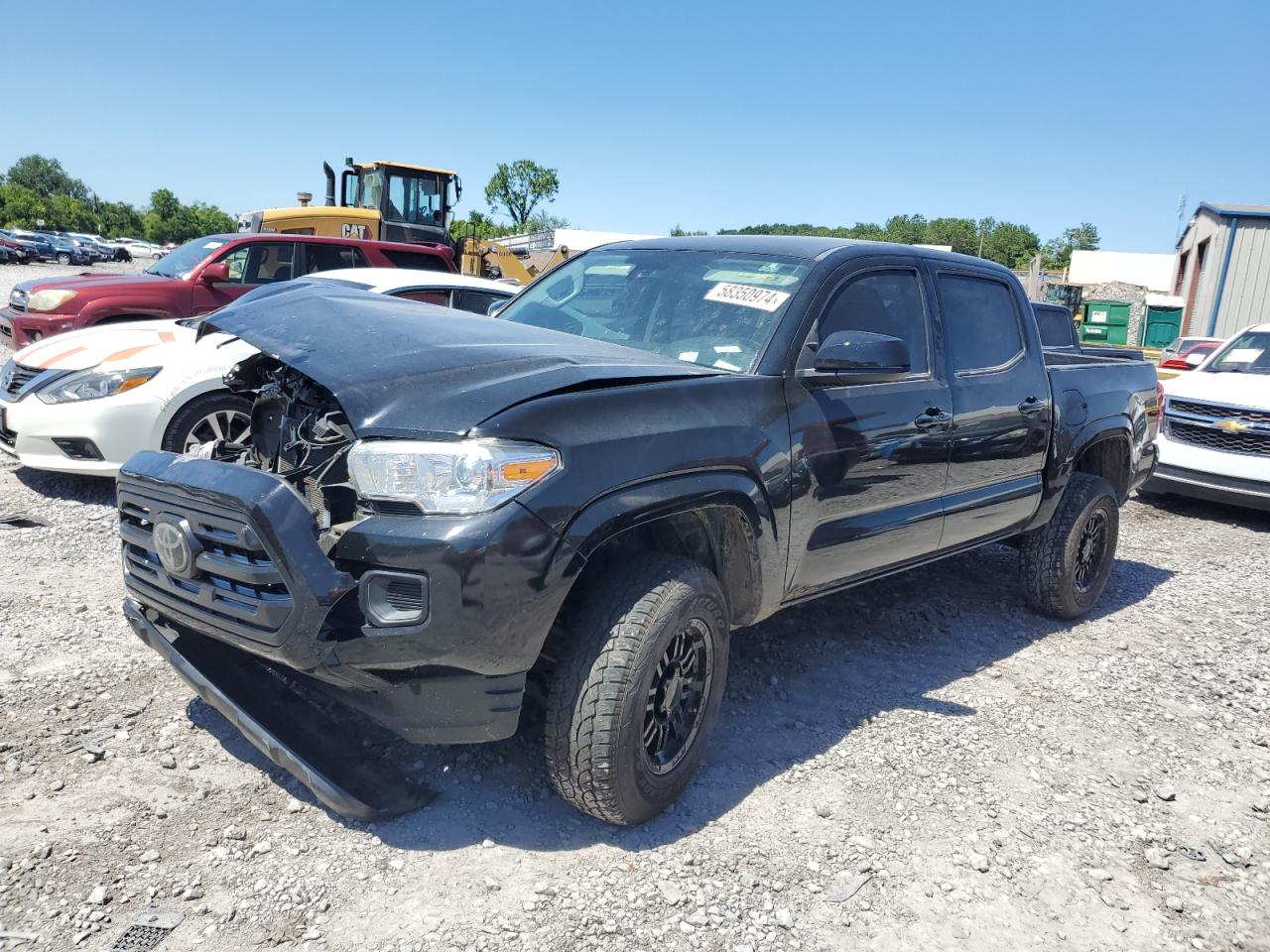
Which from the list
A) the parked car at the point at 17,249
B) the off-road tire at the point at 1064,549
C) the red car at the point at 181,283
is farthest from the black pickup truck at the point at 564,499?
the parked car at the point at 17,249

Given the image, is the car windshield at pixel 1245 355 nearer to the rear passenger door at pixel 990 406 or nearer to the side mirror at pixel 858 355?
the rear passenger door at pixel 990 406

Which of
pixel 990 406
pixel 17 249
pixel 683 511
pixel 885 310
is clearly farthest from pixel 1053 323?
pixel 17 249

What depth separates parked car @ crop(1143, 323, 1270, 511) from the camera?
25.8ft

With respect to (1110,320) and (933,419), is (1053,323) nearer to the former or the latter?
(933,419)

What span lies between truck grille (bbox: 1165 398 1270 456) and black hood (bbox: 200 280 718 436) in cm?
673

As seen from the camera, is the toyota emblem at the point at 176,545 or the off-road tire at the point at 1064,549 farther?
the off-road tire at the point at 1064,549

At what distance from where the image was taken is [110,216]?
3410 inches

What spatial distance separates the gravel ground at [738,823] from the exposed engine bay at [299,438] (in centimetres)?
96

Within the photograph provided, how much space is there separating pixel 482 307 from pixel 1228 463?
6.37 metres

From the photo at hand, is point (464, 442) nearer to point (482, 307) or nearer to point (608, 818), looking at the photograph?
point (608, 818)

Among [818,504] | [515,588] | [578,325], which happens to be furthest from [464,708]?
[578,325]

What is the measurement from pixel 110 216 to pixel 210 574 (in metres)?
99.1

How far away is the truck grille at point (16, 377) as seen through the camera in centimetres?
613

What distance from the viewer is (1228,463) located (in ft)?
26.2
